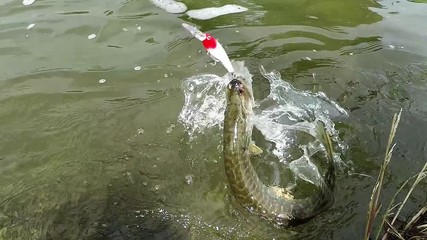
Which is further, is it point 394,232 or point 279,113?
point 279,113

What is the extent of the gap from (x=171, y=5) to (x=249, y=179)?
3623mm

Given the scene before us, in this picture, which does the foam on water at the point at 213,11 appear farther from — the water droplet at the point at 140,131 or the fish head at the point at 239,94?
the fish head at the point at 239,94

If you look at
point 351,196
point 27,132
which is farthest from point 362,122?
point 27,132

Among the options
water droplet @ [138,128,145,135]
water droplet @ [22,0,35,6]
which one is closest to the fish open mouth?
water droplet @ [138,128,145,135]

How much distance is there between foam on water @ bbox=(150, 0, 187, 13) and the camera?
627 cm

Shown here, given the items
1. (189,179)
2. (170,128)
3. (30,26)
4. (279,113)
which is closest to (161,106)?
(170,128)

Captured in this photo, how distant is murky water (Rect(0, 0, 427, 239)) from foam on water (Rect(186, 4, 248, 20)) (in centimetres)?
13

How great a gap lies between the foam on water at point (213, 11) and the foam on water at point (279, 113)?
1414 millimetres

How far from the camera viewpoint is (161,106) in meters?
4.73

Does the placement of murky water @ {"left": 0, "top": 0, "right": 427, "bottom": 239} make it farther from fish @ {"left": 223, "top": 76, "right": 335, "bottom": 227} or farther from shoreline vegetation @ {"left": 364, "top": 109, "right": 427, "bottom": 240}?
shoreline vegetation @ {"left": 364, "top": 109, "right": 427, "bottom": 240}

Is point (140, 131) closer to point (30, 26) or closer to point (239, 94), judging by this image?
point (239, 94)

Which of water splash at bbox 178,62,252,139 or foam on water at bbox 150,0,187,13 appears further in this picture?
foam on water at bbox 150,0,187,13

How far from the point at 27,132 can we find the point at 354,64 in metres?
3.37

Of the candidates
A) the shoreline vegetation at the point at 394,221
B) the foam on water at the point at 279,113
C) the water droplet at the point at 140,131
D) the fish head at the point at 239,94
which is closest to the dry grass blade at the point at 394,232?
the shoreline vegetation at the point at 394,221
